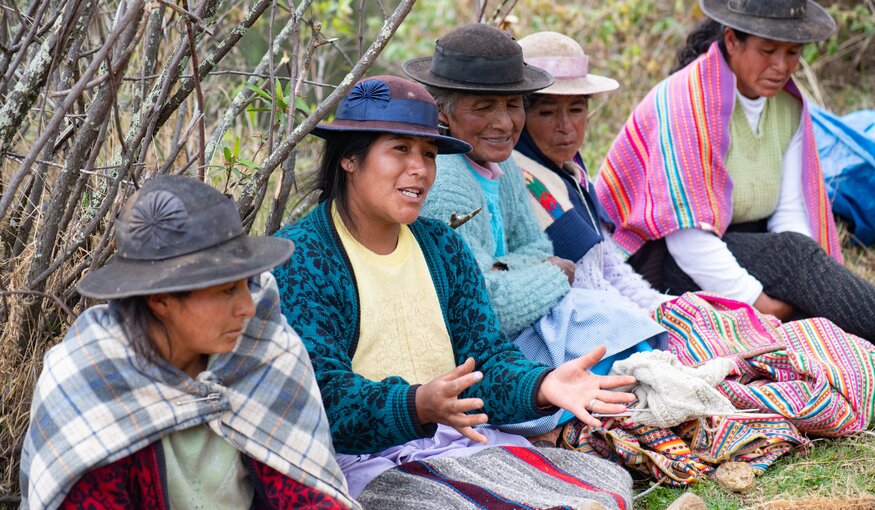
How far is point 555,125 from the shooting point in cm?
422

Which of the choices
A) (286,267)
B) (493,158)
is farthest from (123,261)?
(493,158)

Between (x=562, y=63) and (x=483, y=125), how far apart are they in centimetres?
76

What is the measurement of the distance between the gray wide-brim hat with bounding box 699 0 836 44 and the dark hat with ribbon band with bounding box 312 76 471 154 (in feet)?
6.84

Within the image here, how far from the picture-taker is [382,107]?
2922 mm

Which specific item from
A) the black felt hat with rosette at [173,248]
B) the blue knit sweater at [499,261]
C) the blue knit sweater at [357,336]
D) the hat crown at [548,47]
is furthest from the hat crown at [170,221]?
the hat crown at [548,47]

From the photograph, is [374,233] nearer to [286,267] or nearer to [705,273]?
[286,267]

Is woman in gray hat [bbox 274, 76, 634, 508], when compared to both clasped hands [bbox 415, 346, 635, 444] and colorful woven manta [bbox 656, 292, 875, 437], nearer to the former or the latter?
clasped hands [bbox 415, 346, 635, 444]

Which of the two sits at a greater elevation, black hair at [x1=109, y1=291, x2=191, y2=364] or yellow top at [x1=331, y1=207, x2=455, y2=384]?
black hair at [x1=109, y1=291, x2=191, y2=364]

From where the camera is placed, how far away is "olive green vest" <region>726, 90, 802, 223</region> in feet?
15.4

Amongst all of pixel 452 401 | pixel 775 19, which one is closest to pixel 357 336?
pixel 452 401

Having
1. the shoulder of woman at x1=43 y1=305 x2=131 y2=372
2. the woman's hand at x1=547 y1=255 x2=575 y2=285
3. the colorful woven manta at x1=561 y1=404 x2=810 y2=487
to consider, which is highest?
the shoulder of woman at x1=43 y1=305 x2=131 y2=372

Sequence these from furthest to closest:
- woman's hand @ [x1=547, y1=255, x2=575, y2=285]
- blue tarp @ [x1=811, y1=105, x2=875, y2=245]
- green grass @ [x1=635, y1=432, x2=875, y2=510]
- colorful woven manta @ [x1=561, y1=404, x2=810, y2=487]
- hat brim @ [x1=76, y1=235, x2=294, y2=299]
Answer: blue tarp @ [x1=811, y1=105, x2=875, y2=245] < woman's hand @ [x1=547, y1=255, x2=575, y2=285] < colorful woven manta @ [x1=561, y1=404, x2=810, y2=487] < green grass @ [x1=635, y1=432, x2=875, y2=510] < hat brim @ [x1=76, y1=235, x2=294, y2=299]

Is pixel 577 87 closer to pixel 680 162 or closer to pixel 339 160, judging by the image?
pixel 680 162

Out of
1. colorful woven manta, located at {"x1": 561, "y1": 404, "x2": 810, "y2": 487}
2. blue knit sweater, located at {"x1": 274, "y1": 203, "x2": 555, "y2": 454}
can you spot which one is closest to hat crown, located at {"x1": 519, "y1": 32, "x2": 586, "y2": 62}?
blue knit sweater, located at {"x1": 274, "y1": 203, "x2": 555, "y2": 454}
